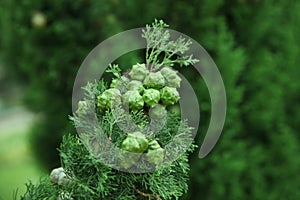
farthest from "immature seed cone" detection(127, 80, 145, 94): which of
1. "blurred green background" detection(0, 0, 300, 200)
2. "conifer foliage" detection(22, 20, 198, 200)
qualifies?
"blurred green background" detection(0, 0, 300, 200)

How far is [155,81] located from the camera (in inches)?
32.9

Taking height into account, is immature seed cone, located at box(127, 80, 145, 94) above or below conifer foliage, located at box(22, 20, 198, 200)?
above

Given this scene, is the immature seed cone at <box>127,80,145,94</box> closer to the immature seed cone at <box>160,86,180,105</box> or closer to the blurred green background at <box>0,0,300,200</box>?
→ the immature seed cone at <box>160,86,180,105</box>

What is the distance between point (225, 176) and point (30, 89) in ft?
3.55

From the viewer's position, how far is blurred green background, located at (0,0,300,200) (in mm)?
2369

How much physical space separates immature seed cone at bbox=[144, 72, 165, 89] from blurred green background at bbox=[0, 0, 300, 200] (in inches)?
56.2

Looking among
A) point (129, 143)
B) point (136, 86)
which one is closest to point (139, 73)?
point (136, 86)

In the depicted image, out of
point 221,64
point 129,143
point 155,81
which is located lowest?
point 129,143

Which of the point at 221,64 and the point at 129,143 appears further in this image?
the point at 221,64

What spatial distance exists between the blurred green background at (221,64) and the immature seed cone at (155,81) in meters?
1.43

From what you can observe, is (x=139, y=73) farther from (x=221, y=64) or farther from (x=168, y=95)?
(x=221, y=64)

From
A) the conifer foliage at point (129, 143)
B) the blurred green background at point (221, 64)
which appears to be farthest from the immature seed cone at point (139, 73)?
the blurred green background at point (221, 64)

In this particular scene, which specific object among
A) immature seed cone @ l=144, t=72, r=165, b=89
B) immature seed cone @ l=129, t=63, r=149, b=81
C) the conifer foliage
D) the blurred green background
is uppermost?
the blurred green background

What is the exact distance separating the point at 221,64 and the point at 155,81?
1531mm
